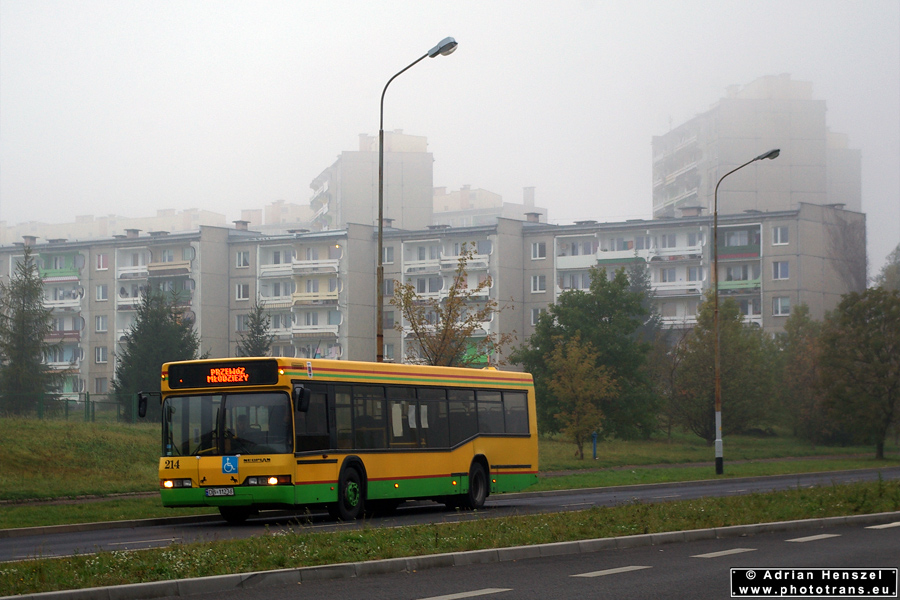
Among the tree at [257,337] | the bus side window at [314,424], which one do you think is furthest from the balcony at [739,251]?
the bus side window at [314,424]

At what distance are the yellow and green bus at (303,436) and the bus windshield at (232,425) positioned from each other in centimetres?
2

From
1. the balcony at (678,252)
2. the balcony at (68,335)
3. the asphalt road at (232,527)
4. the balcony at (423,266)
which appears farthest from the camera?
the balcony at (68,335)

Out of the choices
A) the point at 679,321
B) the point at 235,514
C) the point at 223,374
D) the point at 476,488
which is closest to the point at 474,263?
the point at 679,321

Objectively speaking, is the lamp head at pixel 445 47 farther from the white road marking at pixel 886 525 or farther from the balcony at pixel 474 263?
the balcony at pixel 474 263

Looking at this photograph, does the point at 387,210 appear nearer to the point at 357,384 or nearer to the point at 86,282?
the point at 86,282

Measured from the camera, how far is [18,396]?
4219cm

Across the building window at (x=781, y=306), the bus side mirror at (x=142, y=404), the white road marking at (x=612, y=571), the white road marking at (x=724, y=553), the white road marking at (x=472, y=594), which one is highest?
the building window at (x=781, y=306)

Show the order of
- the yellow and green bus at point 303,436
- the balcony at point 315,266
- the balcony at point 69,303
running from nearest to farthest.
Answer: the yellow and green bus at point 303,436 → the balcony at point 315,266 → the balcony at point 69,303

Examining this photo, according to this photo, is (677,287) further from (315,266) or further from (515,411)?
(515,411)

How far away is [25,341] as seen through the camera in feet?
233

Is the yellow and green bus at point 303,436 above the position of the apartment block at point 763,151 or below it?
below

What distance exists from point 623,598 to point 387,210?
118695 millimetres

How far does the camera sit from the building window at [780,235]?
310 ft

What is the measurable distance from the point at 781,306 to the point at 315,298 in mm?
40244
